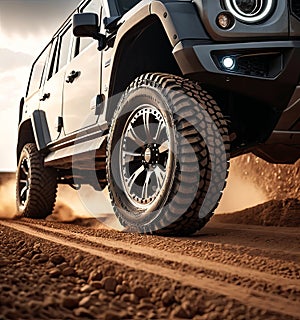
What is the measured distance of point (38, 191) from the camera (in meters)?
6.11

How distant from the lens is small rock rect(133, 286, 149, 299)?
5.05 ft

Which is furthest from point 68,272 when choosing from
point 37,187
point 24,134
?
point 24,134

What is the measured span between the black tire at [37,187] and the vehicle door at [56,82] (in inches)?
22.0

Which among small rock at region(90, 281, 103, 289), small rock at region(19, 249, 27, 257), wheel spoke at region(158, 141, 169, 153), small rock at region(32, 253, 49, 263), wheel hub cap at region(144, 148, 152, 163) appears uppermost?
wheel spoke at region(158, 141, 169, 153)

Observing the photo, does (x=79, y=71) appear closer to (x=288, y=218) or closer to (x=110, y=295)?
(x=288, y=218)

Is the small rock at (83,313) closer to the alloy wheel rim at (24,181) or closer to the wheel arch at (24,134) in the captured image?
the alloy wheel rim at (24,181)

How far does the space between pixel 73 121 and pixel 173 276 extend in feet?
10.7

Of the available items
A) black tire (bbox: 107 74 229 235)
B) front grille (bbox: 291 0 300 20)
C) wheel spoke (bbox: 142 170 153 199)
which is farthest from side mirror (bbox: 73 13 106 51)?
front grille (bbox: 291 0 300 20)

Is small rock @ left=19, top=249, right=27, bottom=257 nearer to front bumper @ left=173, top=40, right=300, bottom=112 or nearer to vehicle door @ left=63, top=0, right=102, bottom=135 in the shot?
front bumper @ left=173, top=40, right=300, bottom=112

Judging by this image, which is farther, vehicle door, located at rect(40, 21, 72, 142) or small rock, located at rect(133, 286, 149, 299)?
vehicle door, located at rect(40, 21, 72, 142)

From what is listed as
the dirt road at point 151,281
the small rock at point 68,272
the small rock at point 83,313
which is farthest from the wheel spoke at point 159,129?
the small rock at point 83,313

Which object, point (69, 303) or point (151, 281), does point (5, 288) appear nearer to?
point (69, 303)

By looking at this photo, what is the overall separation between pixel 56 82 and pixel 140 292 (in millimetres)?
4323

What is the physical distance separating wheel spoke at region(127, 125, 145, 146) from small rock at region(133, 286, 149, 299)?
1.98 metres
